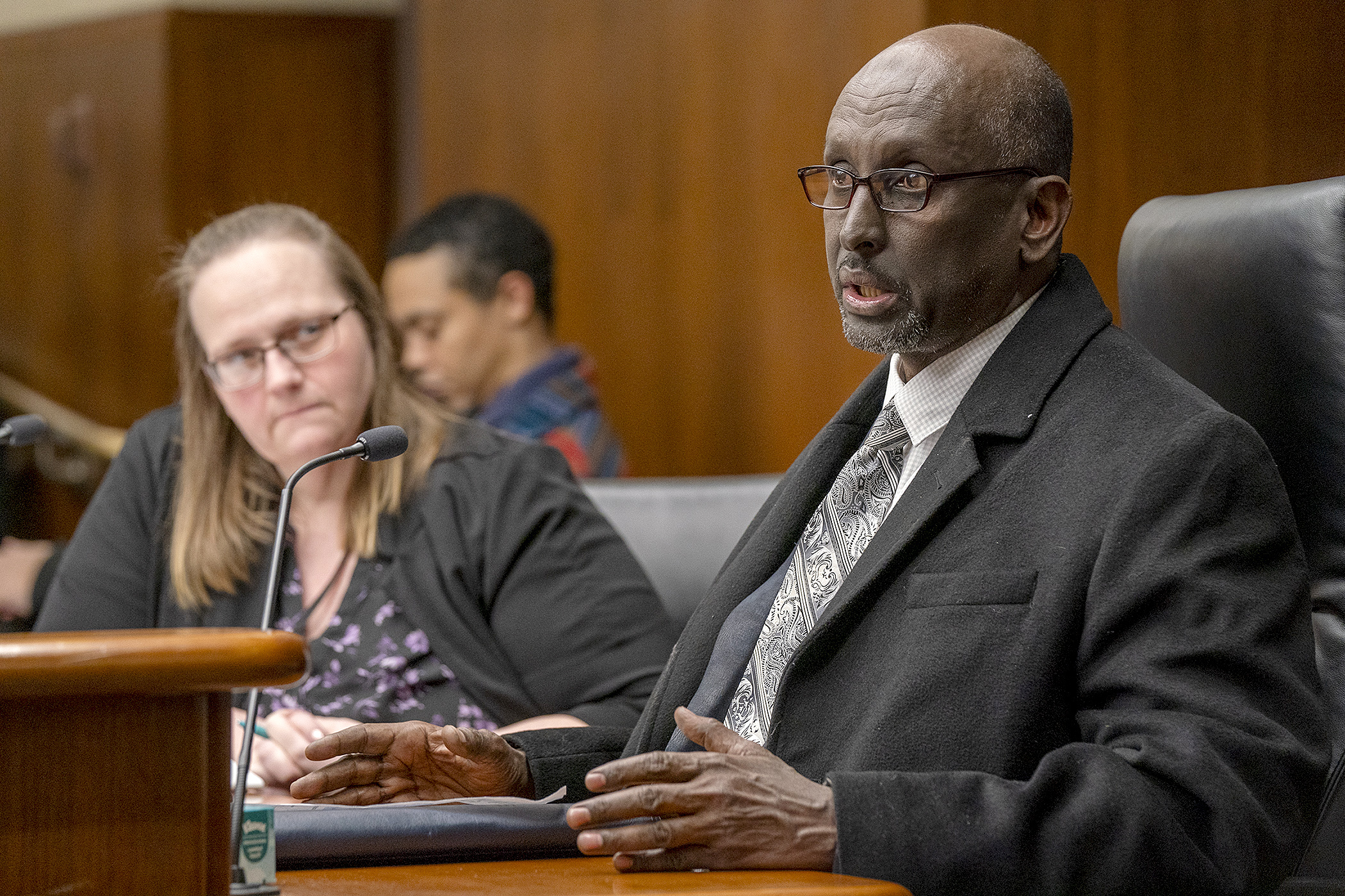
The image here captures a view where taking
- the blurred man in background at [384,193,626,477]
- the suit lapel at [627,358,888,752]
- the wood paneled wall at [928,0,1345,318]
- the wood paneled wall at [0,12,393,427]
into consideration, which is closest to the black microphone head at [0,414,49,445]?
the suit lapel at [627,358,888,752]

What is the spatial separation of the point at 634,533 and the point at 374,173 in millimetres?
3231

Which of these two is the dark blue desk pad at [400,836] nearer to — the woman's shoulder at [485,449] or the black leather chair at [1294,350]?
the black leather chair at [1294,350]

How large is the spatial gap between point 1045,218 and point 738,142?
6.01 feet

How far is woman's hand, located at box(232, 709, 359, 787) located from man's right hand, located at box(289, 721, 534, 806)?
32 centimetres

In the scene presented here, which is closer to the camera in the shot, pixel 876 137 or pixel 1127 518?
pixel 1127 518

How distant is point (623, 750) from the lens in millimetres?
1559

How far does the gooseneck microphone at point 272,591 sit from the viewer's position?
1.05 meters

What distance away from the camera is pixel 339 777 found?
138cm

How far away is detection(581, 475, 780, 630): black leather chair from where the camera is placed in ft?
7.52

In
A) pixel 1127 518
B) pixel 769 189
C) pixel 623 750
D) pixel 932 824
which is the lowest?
pixel 623 750

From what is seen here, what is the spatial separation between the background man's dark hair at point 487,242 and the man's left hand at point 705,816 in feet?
6.98

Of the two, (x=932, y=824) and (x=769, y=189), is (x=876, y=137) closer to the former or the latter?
(x=932, y=824)

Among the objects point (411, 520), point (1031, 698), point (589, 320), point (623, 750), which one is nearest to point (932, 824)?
point (1031, 698)

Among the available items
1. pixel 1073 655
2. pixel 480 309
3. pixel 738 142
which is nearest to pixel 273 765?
pixel 1073 655
